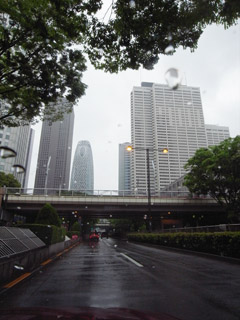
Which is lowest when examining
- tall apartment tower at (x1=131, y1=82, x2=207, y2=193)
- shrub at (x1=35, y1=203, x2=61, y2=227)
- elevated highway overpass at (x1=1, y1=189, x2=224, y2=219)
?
shrub at (x1=35, y1=203, x2=61, y2=227)

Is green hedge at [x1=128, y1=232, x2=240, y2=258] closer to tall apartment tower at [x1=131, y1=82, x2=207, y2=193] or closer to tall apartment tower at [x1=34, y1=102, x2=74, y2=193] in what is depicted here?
tall apartment tower at [x1=131, y1=82, x2=207, y2=193]

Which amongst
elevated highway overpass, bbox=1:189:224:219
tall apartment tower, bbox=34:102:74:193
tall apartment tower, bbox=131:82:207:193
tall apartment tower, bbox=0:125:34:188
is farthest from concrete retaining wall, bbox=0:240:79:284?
tall apartment tower, bbox=34:102:74:193

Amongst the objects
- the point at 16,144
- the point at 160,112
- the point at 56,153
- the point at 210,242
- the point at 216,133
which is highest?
the point at 56,153

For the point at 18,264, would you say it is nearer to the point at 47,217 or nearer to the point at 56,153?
the point at 47,217

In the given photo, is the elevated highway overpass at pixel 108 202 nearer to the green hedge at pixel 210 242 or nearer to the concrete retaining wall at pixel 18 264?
the green hedge at pixel 210 242

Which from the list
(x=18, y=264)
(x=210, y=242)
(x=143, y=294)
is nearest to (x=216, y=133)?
(x=210, y=242)

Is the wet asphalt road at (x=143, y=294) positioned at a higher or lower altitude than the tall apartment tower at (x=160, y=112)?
lower

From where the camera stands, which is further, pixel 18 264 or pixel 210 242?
pixel 210 242

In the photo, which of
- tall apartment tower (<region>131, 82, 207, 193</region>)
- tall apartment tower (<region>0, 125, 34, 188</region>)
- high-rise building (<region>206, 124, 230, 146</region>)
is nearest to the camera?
tall apartment tower (<region>131, 82, 207, 193</region>)

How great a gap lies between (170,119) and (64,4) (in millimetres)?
36320

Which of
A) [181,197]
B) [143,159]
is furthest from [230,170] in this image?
[143,159]

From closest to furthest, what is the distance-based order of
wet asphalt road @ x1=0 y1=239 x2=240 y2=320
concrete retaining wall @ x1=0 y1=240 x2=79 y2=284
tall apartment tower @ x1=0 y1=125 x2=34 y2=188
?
wet asphalt road @ x1=0 y1=239 x2=240 y2=320 → concrete retaining wall @ x1=0 y1=240 x2=79 y2=284 → tall apartment tower @ x1=0 y1=125 x2=34 y2=188

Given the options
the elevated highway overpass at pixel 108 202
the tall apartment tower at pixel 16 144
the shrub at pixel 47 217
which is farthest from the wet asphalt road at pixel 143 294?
the tall apartment tower at pixel 16 144

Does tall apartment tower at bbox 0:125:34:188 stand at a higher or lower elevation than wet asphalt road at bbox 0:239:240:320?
higher
